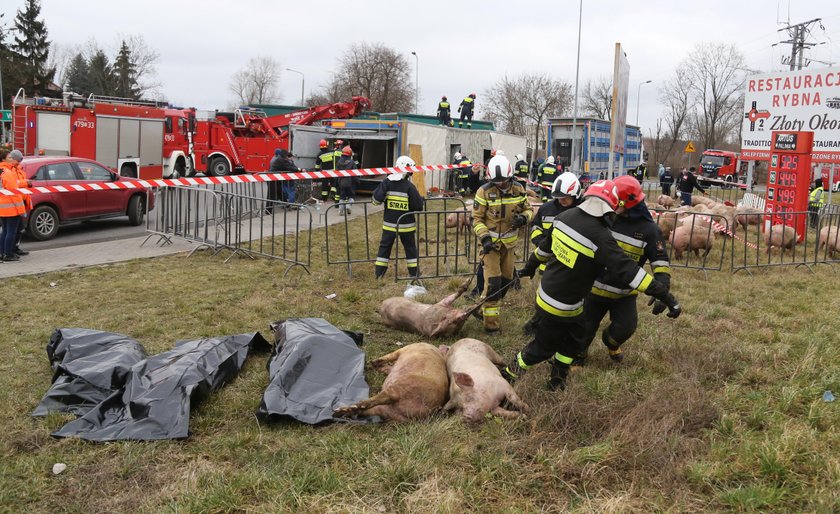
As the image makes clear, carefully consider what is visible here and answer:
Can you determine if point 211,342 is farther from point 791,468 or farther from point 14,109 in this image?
point 14,109

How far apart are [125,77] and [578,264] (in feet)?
200

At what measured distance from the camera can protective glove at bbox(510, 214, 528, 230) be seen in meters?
7.10

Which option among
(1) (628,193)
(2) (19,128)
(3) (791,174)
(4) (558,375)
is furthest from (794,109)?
(2) (19,128)

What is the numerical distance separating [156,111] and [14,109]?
151 inches

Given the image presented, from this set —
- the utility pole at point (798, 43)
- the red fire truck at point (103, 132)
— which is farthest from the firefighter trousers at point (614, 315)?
the utility pole at point (798, 43)

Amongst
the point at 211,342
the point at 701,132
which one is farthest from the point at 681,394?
the point at 701,132

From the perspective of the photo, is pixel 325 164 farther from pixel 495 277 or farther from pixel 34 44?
pixel 34 44

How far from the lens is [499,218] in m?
7.34

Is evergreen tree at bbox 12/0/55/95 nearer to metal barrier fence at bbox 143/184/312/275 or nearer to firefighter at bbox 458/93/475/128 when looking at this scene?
firefighter at bbox 458/93/475/128

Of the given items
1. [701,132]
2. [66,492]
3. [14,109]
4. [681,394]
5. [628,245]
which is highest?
[701,132]

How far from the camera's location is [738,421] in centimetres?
463

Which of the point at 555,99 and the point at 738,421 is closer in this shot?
the point at 738,421

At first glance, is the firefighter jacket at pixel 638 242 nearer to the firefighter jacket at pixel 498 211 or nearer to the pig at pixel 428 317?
the pig at pixel 428 317

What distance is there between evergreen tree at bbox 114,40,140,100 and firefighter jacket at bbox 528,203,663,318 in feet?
195
